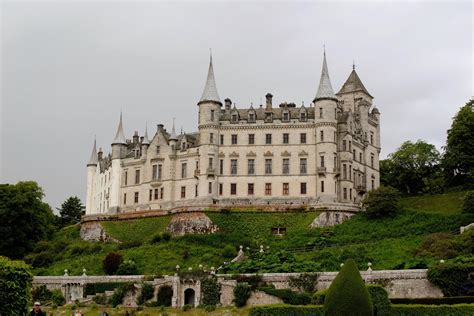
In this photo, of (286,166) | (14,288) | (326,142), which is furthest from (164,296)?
(326,142)

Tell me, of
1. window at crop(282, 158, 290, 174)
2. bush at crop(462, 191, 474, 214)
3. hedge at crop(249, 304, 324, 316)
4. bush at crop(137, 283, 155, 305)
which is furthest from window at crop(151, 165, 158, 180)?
hedge at crop(249, 304, 324, 316)

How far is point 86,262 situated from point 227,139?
18513 mm

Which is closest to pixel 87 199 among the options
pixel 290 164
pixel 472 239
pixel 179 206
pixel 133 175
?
pixel 133 175

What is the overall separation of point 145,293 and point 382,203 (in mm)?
23225

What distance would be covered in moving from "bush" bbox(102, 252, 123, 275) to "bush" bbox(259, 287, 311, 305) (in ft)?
→ 46.8

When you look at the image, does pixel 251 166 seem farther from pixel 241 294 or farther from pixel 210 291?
pixel 241 294

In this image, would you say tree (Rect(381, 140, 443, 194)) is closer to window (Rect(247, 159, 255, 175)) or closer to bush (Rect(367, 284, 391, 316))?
window (Rect(247, 159, 255, 175))

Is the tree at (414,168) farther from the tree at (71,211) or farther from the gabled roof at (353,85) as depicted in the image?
the tree at (71,211)

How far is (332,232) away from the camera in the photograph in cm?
6338

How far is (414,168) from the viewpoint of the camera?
86.0 m

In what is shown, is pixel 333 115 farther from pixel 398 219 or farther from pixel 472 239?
pixel 472 239

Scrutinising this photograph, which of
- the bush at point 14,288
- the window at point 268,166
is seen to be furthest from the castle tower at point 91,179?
the bush at point 14,288

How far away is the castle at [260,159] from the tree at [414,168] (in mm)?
8276

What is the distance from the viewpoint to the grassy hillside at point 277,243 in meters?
53.8
